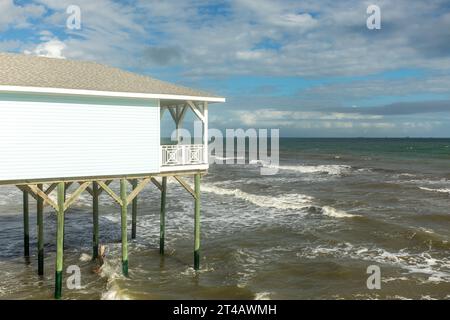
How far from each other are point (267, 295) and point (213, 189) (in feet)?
96.3

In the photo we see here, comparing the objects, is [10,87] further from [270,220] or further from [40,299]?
[270,220]

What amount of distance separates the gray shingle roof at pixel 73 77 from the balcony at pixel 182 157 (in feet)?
7.03

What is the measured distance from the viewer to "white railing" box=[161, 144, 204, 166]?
17.7 meters

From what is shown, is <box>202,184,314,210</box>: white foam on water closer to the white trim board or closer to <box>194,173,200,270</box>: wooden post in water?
<box>194,173,200,270</box>: wooden post in water

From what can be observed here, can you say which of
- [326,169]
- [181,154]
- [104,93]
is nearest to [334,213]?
[181,154]

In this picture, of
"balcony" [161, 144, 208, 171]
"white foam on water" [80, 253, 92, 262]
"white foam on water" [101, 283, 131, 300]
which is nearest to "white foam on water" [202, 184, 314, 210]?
"white foam on water" [80, 253, 92, 262]

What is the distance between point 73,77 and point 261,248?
1246 cm

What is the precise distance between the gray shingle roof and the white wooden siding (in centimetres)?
67

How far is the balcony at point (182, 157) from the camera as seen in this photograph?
1764 centimetres

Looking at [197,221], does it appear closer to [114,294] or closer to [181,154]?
[181,154]

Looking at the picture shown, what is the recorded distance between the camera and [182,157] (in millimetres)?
17969

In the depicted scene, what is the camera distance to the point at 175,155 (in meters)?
18.0
